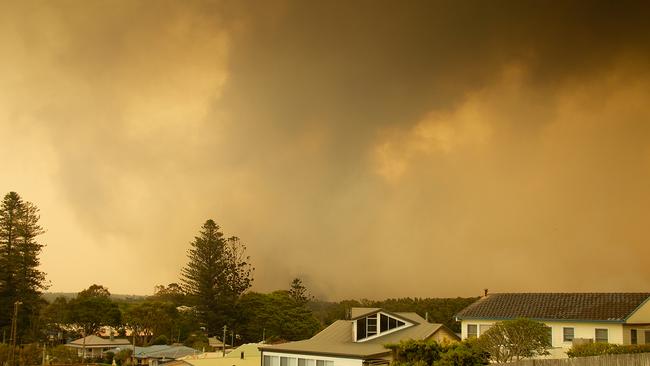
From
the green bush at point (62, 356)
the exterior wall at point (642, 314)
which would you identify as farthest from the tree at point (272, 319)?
the exterior wall at point (642, 314)

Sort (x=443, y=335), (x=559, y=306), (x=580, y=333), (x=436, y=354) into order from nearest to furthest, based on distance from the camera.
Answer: (x=436, y=354)
(x=580, y=333)
(x=559, y=306)
(x=443, y=335)

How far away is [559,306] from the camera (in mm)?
35000

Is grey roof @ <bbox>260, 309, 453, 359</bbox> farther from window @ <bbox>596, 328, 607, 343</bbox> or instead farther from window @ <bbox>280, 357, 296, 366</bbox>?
window @ <bbox>596, 328, 607, 343</bbox>

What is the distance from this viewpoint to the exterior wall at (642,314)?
104ft

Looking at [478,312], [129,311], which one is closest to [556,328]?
[478,312]

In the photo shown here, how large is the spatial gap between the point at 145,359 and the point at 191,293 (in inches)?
929

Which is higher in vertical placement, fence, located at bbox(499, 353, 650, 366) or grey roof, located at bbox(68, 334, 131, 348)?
fence, located at bbox(499, 353, 650, 366)

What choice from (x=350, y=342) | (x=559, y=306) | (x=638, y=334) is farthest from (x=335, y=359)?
(x=638, y=334)

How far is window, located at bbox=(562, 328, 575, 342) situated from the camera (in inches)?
1298

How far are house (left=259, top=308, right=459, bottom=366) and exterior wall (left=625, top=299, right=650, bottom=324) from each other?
376 inches

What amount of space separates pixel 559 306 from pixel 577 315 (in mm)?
2071

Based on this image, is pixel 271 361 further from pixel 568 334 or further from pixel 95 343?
pixel 95 343

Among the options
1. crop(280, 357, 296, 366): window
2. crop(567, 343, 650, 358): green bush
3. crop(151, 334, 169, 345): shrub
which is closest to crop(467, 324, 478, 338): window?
crop(280, 357, 296, 366): window

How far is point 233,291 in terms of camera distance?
8712 centimetres
